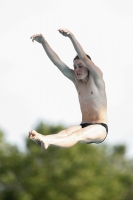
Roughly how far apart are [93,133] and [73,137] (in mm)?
785

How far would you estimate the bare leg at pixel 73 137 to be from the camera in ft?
56.9

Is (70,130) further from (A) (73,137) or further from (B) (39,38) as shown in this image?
(B) (39,38)

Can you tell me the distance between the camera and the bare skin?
1884 centimetres

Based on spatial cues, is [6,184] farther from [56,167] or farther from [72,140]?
[72,140]

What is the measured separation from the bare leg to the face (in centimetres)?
115

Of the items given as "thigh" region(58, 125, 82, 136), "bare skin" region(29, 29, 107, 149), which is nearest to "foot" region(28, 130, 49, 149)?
"bare skin" region(29, 29, 107, 149)

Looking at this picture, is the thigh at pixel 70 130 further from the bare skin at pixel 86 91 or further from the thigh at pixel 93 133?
the thigh at pixel 93 133

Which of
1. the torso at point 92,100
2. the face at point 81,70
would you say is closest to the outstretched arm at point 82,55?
the torso at point 92,100

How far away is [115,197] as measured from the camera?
265 feet

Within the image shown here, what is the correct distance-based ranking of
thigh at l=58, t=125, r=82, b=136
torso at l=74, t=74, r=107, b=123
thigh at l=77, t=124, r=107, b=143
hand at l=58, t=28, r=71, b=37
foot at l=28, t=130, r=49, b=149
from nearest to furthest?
foot at l=28, t=130, r=49, b=149
hand at l=58, t=28, r=71, b=37
thigh at l=77, t=124, r=107, b=143
thigh at l=58, t=125, r=82, b=136
torso at l=74, t=74, r=107, b=123

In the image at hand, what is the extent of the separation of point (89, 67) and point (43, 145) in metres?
2.51

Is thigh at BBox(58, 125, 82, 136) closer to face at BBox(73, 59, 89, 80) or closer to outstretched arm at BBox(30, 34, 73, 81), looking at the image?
face at BBox(73, 59, 89, 80)

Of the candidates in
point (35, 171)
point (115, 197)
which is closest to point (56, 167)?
point (35, 171)

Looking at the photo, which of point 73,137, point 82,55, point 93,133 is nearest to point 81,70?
point 82,55
